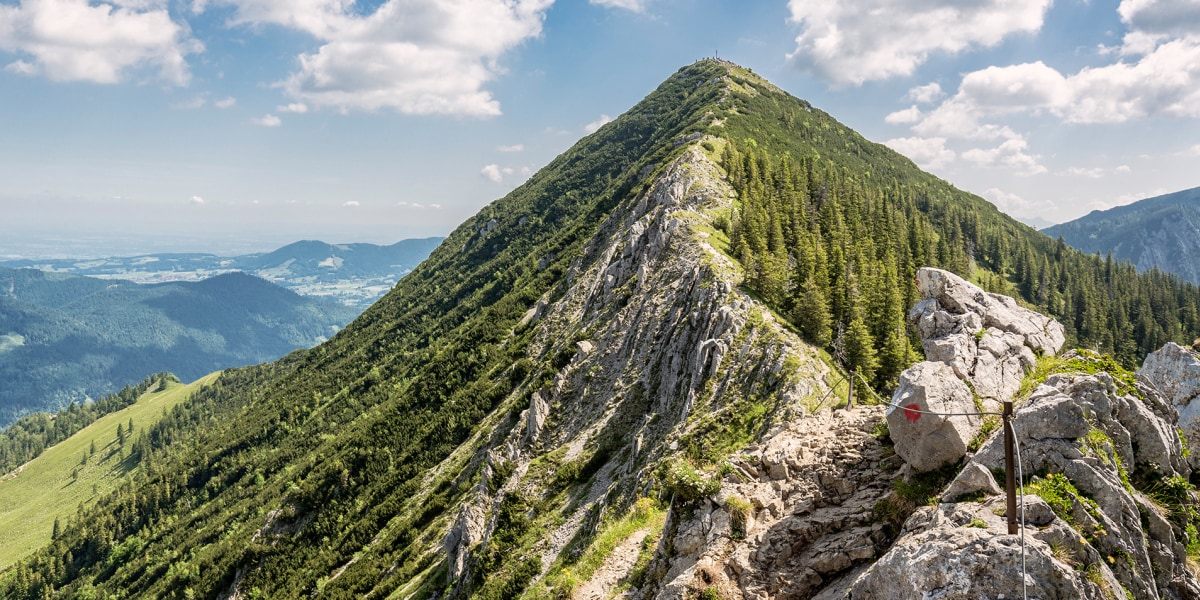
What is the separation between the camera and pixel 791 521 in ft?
58.4

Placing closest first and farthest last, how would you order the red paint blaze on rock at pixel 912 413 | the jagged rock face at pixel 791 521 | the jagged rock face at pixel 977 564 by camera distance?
the jagged rock face at pixel 977 564 → the jagged rock face at pixel 791 521 → the red paint blaze on rock at pixel 912 413

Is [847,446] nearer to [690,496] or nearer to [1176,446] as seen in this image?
[690,496]

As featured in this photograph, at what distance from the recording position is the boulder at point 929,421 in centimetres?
1645

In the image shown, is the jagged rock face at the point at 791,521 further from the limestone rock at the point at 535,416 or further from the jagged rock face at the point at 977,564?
the limestone rock at the point at 535,416

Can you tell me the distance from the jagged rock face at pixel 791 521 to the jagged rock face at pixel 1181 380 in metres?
11.1

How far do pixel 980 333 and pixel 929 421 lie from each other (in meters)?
18.9

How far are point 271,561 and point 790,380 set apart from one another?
80.6 metres

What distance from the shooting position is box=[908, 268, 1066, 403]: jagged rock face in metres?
26.8

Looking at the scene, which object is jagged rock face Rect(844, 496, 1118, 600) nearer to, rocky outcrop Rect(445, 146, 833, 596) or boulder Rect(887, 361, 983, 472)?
boulder Rect(887, 361, 983, 472)

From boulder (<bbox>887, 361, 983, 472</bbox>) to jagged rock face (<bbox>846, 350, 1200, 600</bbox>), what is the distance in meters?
1.50

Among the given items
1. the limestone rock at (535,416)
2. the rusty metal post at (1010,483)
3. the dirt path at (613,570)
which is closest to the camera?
the rusty metal post at (1010,483)

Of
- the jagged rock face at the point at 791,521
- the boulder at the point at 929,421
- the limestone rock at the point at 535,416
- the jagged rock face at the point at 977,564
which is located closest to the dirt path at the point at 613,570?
the jagged rock face at the point at 791,521

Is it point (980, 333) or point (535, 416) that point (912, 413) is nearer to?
point (980, 333)

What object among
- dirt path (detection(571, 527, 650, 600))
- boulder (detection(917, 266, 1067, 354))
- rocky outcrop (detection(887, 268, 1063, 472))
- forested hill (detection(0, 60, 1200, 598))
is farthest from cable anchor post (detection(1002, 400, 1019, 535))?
boulder (detection(917, 266, 1067, 354))
